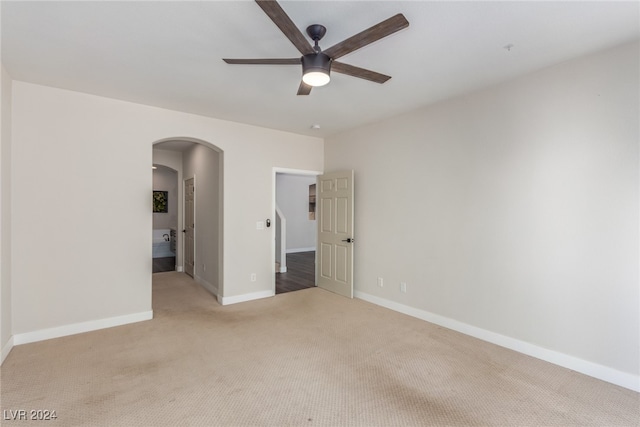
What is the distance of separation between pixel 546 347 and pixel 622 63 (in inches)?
101

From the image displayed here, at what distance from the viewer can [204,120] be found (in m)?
4.33

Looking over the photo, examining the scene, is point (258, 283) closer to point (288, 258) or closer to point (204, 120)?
point (204, 120)

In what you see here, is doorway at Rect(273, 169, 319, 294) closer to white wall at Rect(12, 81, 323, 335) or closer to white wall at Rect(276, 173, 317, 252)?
white wall at Rect(276, 173, 317, 252)

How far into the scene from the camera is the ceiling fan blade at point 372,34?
Result: 1.66m

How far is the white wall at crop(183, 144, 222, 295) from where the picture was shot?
4.96 meters

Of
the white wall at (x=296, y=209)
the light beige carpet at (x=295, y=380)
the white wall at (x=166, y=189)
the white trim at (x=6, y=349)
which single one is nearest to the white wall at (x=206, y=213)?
the light beige carpet at (x=295, y=380)

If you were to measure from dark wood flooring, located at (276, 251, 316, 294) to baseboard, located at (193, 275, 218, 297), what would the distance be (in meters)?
1.03

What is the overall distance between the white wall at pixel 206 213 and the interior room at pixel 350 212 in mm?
349

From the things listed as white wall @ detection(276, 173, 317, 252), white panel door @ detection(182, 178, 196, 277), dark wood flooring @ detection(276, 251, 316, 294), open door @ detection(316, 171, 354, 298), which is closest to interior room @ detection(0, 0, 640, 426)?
open door @ detection(316, 171, 354, 298)

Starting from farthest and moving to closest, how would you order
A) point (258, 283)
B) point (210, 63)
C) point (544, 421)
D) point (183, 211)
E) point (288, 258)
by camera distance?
point (288, 258) < point (183, 211) < point (258, 283) < point (210, 63) < point (544, 421)

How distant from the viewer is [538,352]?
2926mm

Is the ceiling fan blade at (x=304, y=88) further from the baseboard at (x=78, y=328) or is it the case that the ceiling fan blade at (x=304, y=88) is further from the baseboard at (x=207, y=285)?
the baseboard at (x=207, y=285)

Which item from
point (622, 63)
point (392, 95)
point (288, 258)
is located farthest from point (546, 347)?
point (288, 258)

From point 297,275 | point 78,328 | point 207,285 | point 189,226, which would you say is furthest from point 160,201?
point 78,328
